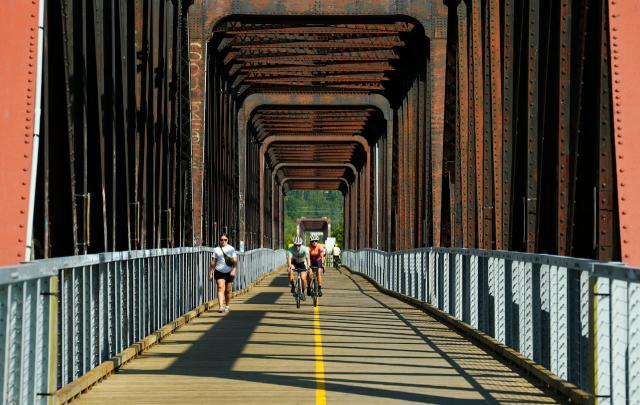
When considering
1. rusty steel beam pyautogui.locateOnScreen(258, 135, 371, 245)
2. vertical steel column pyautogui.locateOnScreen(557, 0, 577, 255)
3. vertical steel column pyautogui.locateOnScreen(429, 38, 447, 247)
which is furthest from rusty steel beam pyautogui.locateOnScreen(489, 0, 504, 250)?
rusty steel beam pyautogui.locateOnScreen(258, 135, 371, 245)

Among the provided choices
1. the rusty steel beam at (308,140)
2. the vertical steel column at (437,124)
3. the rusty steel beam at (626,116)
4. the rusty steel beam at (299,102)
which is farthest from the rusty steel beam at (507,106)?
the rusty steel beam at (308,140)

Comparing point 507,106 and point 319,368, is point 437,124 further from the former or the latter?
point 319,368

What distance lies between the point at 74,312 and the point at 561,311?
4.11 metres

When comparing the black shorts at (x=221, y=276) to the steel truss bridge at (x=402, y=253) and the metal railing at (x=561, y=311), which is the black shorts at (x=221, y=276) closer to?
the steel truss bridge at (x=402, y=253)

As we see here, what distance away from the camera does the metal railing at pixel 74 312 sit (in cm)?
854

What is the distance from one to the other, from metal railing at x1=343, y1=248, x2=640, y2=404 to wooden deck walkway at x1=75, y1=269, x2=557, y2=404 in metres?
0.40

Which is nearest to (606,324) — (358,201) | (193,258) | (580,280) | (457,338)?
(580,280)

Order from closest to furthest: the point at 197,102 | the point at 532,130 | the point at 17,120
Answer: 1. the point at 17,120
2. the point at 532,130
3. the point at 197,102

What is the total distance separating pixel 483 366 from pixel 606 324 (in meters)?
4.85

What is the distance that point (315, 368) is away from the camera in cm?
1358

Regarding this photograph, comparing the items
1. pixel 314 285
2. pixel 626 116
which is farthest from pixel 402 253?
pixel 626 116

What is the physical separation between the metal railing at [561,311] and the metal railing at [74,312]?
3729mm

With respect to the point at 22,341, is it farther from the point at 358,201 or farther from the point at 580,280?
the point at 358,201

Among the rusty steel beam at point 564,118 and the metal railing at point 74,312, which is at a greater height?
the rusty steel beam at point 564,118
